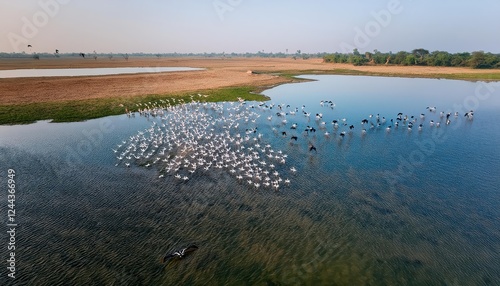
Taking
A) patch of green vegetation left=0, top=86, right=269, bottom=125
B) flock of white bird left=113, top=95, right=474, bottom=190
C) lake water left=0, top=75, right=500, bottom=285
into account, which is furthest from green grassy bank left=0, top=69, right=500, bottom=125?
lake water left=0, top=75, right=500, bottom=285

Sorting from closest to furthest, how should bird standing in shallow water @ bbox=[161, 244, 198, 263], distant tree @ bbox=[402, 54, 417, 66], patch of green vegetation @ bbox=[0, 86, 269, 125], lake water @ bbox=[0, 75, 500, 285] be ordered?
lake water @ bbox=[0, 75, 500, 285] → bird standing in shallow water @ bbox=[161, 244, 198, 263] → patch of green vegetation @ bbox=[0, 86, 269, 125] → distant tree @ bbox=[402, 54, 417, 66]

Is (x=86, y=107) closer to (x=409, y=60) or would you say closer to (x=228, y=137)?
(x=228, y=137)

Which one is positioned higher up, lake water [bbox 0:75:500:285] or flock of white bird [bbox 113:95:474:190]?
flock of white bird [bbox 113:95:474:190]

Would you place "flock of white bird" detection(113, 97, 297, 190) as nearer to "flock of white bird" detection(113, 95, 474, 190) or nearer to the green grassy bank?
"flock of white bird" detection(113, 95, 474, 190)

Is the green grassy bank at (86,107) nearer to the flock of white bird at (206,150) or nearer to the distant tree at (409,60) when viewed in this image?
the flock of white bird at (206,150)

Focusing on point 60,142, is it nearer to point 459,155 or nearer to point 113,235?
point 113,235

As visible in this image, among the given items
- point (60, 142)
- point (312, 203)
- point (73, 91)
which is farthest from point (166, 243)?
point (73, 91)

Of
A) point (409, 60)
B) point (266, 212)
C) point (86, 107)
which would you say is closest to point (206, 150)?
point (266, 212)
